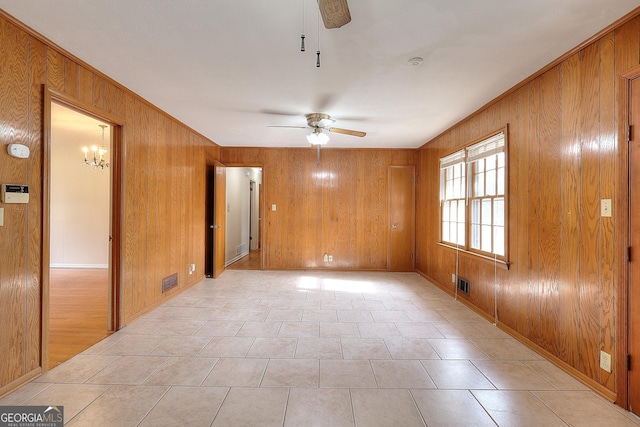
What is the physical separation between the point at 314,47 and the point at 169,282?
3.59 meters

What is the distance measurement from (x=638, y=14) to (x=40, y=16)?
12.8 ft

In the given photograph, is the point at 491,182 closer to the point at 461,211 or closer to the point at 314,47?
the point at 461,211

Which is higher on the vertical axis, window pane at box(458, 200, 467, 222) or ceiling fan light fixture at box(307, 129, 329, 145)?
ceiling fan light fixture at box(307, 129, 329, 145)

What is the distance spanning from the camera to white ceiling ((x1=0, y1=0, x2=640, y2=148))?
1854mm

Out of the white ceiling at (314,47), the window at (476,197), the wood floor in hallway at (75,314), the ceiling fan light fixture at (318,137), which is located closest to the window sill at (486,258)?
the window at (476,197)

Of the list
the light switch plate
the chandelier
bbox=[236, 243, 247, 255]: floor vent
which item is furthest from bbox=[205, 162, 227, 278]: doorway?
the light switch plate

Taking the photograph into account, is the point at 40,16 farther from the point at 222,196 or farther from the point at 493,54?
the point at 222,196

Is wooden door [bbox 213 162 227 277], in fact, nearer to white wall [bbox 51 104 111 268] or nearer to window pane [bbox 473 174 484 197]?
white wall [bbox 51 104 111 268]

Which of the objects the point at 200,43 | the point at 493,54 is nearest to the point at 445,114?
the point at 493,54

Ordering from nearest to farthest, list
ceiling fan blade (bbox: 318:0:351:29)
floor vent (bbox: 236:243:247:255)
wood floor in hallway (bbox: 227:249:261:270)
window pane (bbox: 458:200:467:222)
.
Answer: ceiling fan blade (bbox: 318:0:351:29) → window pane (bbox: 458:200:467:222) → wood floor in hallway (bbox: 227:249:261:270) → floor vent (bbox: 236:243:247:255)

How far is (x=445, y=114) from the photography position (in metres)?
3.86

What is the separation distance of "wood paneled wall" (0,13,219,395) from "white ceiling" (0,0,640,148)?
0.61 ft

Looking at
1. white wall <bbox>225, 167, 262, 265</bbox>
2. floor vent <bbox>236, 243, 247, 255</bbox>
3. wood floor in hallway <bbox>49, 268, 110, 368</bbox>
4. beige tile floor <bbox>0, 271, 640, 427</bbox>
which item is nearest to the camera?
beige tile floor <bbox>0, 271, 640, 427</bbox>

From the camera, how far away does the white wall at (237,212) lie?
655 cm
